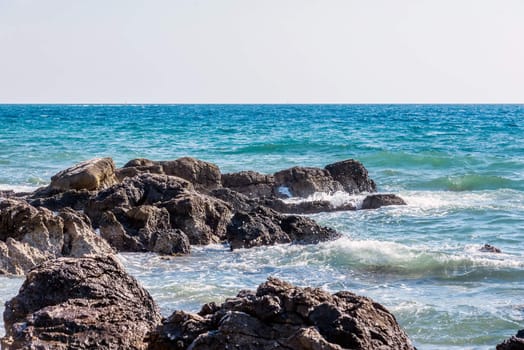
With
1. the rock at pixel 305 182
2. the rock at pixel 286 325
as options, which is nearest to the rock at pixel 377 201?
the rock at pixel 305 182

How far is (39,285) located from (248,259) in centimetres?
570

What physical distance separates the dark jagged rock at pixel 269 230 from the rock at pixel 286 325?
668 centimetres

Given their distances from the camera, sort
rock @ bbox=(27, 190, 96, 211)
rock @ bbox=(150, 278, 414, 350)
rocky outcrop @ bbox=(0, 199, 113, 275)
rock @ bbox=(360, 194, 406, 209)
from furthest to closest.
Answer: rock @ bbox=(360, 194, 406, 209)
rock @ bbox=(27, 190, 96, 211)
rocky outcrop @ bbox=(0, 199, 113, 275)
rock @ bbox=(150, 278, 414, 350)

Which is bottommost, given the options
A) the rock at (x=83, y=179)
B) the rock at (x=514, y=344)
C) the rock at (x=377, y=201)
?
the rock at (x=377, y=201)

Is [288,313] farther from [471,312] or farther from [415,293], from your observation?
[415,293]

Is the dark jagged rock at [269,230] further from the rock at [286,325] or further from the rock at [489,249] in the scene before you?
the rock at [286,325]

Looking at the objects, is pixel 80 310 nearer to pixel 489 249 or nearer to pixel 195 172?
pixel 489 249

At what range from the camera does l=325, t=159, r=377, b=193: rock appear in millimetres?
17984

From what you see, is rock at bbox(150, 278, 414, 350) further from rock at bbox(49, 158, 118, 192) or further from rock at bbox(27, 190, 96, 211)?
rock at bbox(49, 158, 118, 192)

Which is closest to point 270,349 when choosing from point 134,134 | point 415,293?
point 415,293

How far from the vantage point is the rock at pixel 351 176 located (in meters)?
18.0

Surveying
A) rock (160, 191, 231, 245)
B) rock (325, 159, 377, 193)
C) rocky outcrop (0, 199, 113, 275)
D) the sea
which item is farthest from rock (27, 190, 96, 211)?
rock (325, 159, 377, 193)

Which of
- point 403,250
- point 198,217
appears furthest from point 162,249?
point 403,250

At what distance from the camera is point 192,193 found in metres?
13.5
